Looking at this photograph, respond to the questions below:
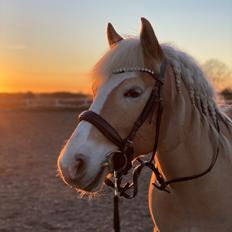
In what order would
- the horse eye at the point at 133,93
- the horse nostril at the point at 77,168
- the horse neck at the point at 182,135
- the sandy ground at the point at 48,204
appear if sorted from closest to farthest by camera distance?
the horse nostril at the point at 77,168 < the horse eye at the point at 133,93 < the horse neck at the point at 182,135 < the sandy ground at the point at 48,204

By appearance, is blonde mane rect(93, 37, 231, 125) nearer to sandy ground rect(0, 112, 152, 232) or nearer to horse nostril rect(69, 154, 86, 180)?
horse nostril rect(69, 154, 86, 180)

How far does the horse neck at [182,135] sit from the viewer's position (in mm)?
2615

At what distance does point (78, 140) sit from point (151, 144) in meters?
0.46

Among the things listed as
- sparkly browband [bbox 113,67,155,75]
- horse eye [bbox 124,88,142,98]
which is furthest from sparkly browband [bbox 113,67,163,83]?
horse eye [bbox 124,88,142,98]

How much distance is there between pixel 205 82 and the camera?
2.77 meters

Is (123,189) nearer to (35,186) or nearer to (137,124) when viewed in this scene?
(137,124)

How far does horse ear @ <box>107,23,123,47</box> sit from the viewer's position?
293 centimetres

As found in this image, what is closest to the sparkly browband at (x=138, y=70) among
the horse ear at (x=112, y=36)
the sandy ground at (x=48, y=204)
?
the horse ear at (x=112, y=36)

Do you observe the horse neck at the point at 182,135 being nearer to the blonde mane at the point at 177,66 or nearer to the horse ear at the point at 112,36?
the blonde mane at the point at 177,66

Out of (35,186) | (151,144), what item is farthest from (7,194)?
(151,144)

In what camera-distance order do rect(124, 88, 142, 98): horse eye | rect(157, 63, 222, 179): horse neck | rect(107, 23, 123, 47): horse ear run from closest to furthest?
1. rect(124, 88, 142, 98): horse eye
2. rect(157, 63, 222, 179): horse neck
3. rect(107, 23, 123, 47): horse ear

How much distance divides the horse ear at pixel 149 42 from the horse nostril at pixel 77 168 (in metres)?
0.72

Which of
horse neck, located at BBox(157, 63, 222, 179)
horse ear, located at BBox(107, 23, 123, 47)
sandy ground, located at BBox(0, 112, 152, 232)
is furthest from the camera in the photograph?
sandy ground, located at BBox(0, 112, 152, 232)

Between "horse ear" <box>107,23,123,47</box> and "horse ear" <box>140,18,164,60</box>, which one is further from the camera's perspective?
"horse ear" <box>107,23,123,47</box>
